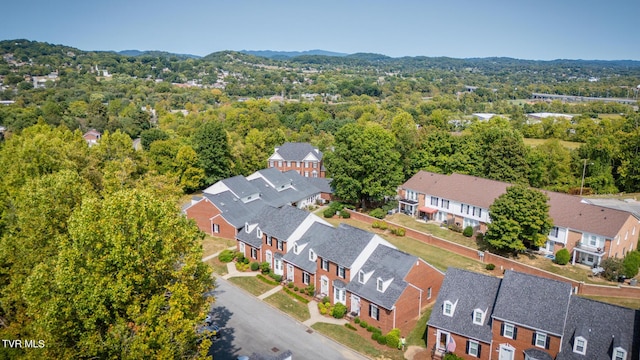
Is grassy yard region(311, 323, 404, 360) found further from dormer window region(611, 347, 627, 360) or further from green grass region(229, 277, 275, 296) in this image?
dormer window region(611, 347, 627, 360)

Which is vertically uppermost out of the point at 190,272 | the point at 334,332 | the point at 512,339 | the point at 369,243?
the point at 190,272

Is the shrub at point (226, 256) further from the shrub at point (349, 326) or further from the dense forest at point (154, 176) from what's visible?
the shrub at point (349, 326)

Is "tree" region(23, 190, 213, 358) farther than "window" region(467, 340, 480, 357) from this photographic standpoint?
No

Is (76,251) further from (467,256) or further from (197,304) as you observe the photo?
(467,256)

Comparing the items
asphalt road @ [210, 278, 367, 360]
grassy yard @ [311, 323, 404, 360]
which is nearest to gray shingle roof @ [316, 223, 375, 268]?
grassy yard @ [311, 323, 404, 360]

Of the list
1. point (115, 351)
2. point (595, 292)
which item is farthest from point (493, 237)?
point (115, 351)

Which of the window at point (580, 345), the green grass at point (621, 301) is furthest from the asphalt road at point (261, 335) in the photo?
the green grass at point (621, 301)

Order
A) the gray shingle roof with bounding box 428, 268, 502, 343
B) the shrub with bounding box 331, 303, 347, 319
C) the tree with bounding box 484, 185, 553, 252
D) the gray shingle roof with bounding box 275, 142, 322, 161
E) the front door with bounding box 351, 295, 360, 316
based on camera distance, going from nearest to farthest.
Answer: the gray shingle roof with bounding box 428, 268, 502, 343 < the shrub with bounding box 331, 303, 347, 319 < the front door with bounding box 351, 295, 360, 316 < the tree with bounding box 484, 185, 553, 252 < the gray shingle roof with bounding box 275, 142, 322, 161
